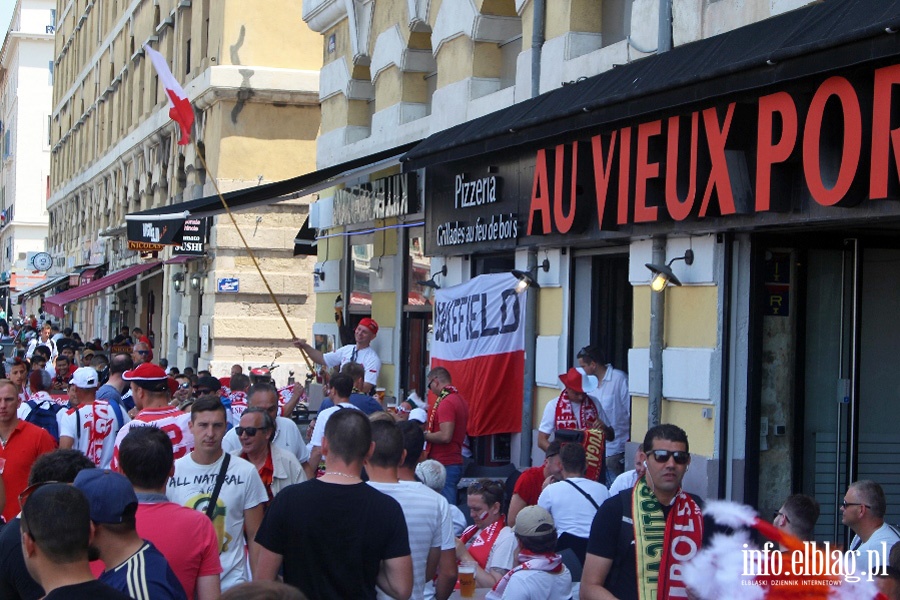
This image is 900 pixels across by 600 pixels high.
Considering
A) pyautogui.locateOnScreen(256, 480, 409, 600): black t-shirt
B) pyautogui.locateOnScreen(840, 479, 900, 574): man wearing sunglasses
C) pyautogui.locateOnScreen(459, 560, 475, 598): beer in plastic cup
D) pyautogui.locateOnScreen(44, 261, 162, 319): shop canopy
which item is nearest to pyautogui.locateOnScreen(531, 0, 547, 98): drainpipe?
pyautogui.locateOnScreen(459, 560, 475, 598): beer in plastic cup

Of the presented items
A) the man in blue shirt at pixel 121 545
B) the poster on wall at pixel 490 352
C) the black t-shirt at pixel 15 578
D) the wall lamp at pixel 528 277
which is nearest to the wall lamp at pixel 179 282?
the poster on wall at pixel 490 352

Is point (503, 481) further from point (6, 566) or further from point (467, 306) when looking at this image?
point (6, 566)

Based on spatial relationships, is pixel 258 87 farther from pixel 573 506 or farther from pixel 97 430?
pixel 573 506

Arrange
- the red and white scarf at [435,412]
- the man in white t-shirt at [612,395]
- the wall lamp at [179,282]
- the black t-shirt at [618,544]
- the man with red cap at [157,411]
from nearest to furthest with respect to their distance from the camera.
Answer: the black t-shirt at [618,544]
the man with red cap at [157,411]
the man in white t-shirt at [612,395]
the red and white scarf at [435,412]
the wall lamp at [179,282]

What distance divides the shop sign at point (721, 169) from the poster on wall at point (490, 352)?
21.2 inches

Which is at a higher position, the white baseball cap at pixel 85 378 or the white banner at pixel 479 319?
the white banner at pixel 479 319

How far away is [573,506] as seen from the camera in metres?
8.15

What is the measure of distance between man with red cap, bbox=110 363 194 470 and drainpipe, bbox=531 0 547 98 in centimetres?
595

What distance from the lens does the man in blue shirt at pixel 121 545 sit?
175 inches

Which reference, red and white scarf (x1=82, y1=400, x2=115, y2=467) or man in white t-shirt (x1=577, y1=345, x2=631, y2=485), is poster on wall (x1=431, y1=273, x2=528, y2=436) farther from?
red and white scarf (x1=82, y1=400, x2=115, y2=467)

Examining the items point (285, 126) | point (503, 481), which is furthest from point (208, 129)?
point (503, 481)

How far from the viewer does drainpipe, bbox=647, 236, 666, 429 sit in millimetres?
10148

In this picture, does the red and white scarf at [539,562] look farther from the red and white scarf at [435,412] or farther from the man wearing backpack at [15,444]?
the red and white scarf at [435,412]

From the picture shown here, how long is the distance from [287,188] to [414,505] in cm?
996
